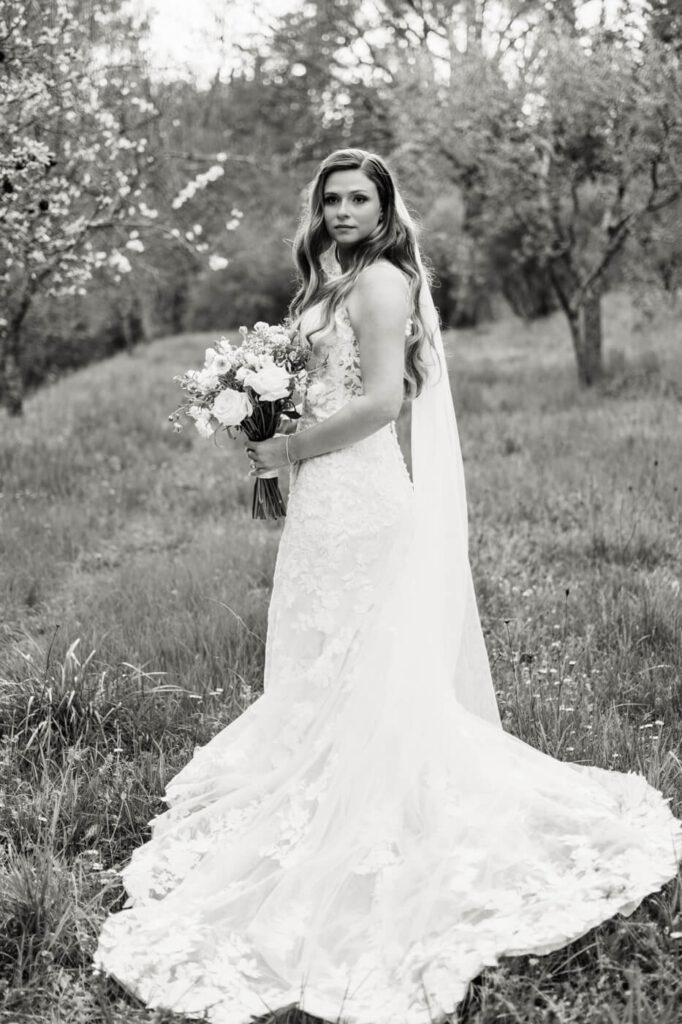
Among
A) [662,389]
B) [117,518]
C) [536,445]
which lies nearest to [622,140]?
[662,389]

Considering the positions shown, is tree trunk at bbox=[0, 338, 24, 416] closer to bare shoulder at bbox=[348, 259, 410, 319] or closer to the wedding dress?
the wedding dress

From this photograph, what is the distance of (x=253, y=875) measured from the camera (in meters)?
3.20

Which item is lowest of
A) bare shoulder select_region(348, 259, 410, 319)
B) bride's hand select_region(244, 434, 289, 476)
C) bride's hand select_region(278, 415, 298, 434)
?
bride's hand select_region(244, 434, 289, 476)

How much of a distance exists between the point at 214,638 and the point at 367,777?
6.19ft

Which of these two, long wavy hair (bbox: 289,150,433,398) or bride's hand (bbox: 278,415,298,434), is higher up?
long wavy hair (bbox: 289,150,433,398)

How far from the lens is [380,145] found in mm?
22297

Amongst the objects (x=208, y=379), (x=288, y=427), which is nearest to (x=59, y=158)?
(x=288, y=427)

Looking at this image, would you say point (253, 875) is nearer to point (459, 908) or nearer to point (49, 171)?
point (459, 908)

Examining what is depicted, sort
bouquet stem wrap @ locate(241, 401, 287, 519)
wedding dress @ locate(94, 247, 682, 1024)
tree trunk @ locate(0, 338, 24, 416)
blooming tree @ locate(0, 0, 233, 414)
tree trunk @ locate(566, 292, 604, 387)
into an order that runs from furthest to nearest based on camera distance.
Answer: tree trunk @ locate(0, 338, 24, 416) → tree trunk @ locate(566, 292, 604, 387) → blooming tree @ locate(0, 0, 233, 414) → bouquet stem wrap @ locate(241, 401, 287, 519) → wedding dress @ locate(94, 247, 682, 1024)

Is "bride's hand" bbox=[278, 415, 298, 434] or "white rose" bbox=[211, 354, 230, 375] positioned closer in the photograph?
"white rose" bbox=[211, 354, 230, 375]

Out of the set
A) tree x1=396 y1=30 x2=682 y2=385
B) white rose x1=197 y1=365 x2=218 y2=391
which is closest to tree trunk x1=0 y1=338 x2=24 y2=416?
tree x1=396 y1=30 x2=682 y2=385

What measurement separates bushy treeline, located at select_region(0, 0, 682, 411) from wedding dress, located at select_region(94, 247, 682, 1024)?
177 centimetres

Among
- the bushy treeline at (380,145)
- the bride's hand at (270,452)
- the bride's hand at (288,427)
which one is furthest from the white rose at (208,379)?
the bushy treeline at (380,145)

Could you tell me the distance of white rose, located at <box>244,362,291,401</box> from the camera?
3.23m
